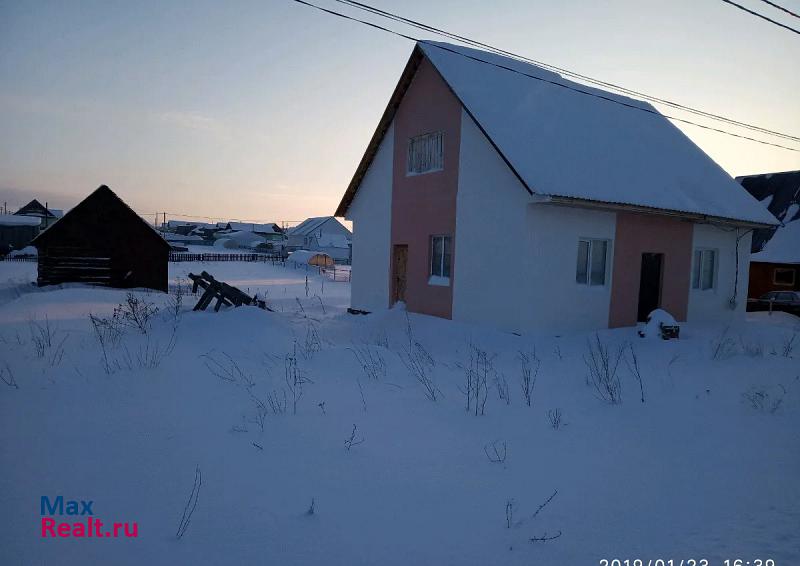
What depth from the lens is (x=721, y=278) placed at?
15734mm

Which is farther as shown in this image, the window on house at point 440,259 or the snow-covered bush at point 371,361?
the window on house at point 440,259

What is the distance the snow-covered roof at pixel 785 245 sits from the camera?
23.0 m

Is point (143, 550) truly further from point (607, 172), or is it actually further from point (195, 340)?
point (607, 172)

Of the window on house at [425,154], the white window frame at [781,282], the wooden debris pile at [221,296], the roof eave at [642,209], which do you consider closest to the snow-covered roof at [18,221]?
the wooden debris pile at [221,296]

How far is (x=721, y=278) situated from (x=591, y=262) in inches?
264

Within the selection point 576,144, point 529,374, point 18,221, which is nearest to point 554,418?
point 529,374

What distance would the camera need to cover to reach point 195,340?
10141 millimetres

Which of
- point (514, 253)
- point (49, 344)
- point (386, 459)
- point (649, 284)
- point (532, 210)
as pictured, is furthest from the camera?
point (649, 284)

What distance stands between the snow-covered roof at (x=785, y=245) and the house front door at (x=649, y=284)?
1369 centimetres

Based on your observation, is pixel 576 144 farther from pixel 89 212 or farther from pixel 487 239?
pixel 89 212

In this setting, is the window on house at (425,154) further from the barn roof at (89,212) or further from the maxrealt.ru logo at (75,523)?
the barn roof at (89,212)

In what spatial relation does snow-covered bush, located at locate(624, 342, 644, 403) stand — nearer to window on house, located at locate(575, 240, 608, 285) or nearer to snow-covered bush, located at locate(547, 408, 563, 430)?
snow-covered bush, located at locate(547, 408, 563, 430)

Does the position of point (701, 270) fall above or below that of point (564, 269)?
above

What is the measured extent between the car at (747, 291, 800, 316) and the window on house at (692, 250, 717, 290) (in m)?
6.40
